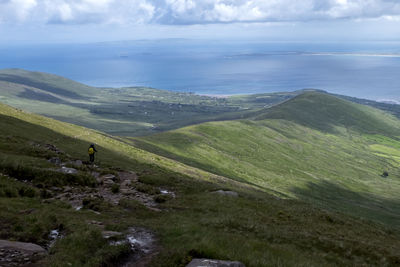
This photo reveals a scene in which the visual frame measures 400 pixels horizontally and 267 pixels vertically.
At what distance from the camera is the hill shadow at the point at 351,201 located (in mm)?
81688

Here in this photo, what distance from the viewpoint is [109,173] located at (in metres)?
29.1

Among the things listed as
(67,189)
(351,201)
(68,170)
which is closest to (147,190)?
(67,189)

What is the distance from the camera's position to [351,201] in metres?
99.4

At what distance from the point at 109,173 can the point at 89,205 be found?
948 cm

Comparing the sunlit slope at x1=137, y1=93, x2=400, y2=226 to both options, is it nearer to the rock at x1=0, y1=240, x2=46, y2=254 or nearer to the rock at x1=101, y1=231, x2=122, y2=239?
the rock at x1=101, y1=231, x2=122, y2=239

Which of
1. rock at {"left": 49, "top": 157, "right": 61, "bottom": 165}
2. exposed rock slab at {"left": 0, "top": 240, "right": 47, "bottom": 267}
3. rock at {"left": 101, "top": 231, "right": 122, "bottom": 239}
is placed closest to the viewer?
exposed rock slab at {"left": 0, "top": 240, "right": 47, "bottom": 267}

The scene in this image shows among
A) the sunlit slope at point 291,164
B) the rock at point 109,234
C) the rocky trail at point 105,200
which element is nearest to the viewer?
the rocky trail at point 105,200

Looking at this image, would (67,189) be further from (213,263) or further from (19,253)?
(213,263)

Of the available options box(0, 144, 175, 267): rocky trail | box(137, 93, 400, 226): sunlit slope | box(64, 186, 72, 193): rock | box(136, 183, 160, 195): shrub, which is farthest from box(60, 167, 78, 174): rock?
box(137, 93, 400, 226): sunlit slope

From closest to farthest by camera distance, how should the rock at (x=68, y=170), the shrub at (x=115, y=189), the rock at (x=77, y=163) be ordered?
the shrub at (x=115, y=189) < the rock at (x=68, y=170) < the rock at (x=77, y=163)

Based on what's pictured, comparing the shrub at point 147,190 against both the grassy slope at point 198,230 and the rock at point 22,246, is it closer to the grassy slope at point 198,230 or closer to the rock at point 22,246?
the grassy slope at point 198,230

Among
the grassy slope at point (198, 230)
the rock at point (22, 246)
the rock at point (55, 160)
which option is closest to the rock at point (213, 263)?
the grassy slope at point (198, 230)

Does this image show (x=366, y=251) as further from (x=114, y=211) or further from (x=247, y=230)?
(x=114, y=211)

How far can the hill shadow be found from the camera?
81.7 meters
